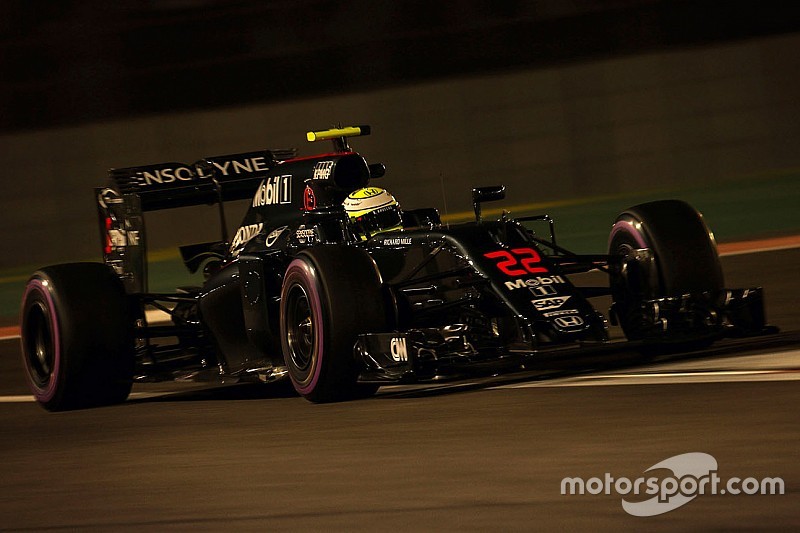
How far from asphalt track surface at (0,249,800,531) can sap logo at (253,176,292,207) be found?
4.69 ft

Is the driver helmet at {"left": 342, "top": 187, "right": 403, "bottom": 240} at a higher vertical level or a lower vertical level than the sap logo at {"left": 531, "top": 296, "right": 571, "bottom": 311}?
higher

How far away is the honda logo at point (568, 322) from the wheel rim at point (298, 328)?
61.5 inches

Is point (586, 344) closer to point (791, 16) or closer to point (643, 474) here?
point (643, 474)

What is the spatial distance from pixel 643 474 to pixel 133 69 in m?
19.2

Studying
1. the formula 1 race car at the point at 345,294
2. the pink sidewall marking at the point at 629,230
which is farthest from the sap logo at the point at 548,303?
the pink sidewall marking at the point at 629,230

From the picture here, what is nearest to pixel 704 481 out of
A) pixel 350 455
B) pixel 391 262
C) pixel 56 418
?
pixel 350 455

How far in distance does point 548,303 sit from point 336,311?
1.25 metres

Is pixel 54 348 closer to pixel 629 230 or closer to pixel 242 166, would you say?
pixel 242 166

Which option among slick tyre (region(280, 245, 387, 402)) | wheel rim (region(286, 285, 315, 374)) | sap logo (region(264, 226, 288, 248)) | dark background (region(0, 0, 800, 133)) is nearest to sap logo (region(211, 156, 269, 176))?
sap logo (region(264, 226, 288, 248))

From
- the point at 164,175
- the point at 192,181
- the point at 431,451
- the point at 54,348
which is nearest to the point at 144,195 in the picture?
the point at 164,175

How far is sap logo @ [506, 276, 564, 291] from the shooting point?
10.1 metres

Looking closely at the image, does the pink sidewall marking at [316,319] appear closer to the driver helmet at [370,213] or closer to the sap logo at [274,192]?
the driver helmet at [370,213]

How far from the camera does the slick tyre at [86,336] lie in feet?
37.4
